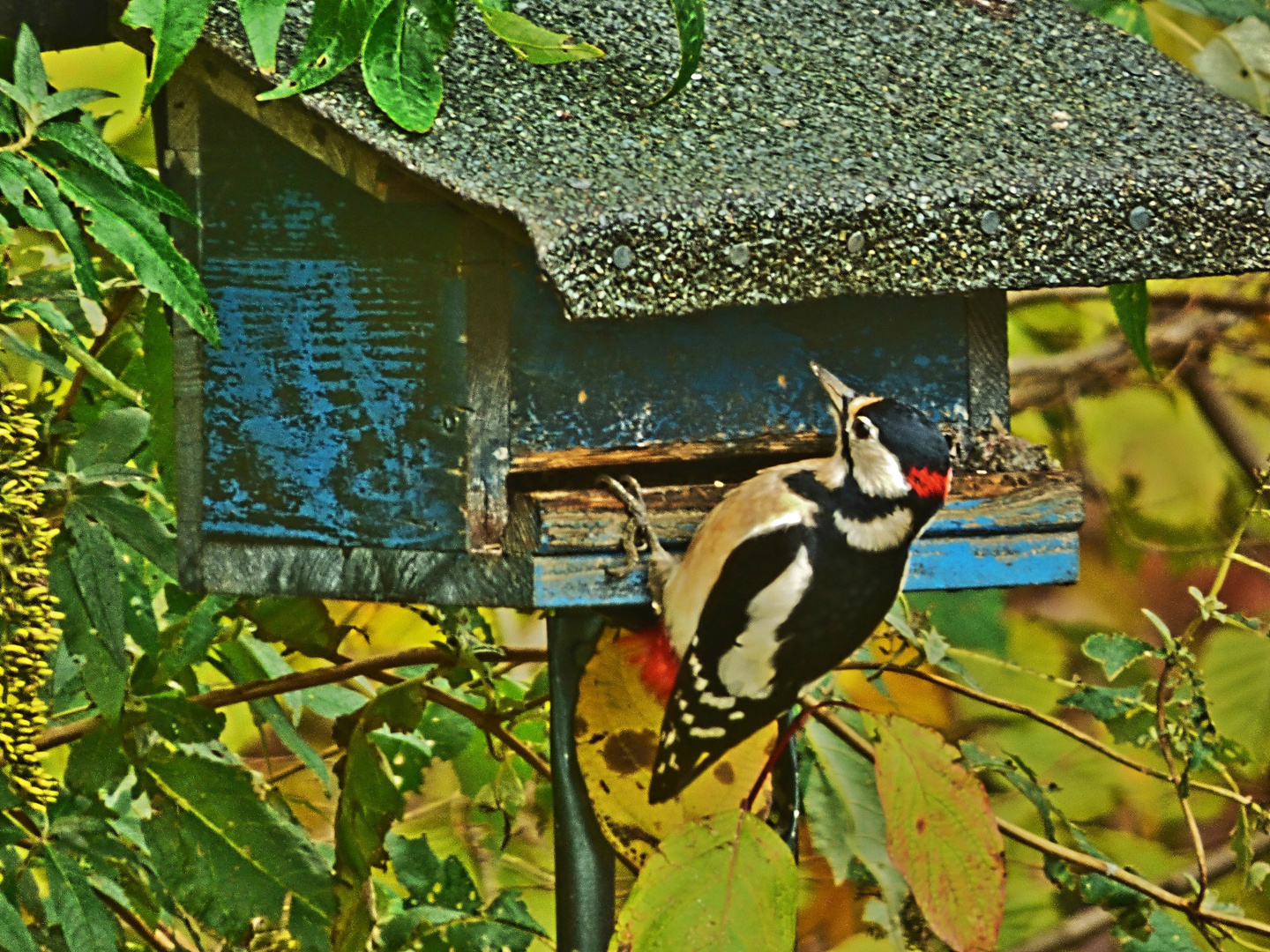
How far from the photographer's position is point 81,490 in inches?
59.1

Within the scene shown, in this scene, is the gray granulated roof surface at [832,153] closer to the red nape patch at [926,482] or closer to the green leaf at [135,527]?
the red nape patch at [926,482]

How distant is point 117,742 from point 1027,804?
199 centimetres

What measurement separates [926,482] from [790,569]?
0.16 metres

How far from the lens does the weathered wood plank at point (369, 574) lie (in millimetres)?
1415

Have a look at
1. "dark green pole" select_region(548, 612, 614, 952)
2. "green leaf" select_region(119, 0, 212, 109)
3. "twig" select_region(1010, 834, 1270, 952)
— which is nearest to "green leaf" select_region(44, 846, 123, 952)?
"dark green pole" select_region(548, 612, 614, 952)

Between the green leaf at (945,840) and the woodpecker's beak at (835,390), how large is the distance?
1.08ft

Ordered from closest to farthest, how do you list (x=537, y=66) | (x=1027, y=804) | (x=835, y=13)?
(x=537, y=66) → (x=835, y=13) → (x=1027, y=804)

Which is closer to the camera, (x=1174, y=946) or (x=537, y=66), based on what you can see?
(x=537, y=66)

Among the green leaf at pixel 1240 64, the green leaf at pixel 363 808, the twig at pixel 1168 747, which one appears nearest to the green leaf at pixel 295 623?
the green leaf at pixel 363 808

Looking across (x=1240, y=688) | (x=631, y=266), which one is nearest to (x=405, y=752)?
(x=631, y=266)

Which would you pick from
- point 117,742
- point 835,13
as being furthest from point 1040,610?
point 117,742

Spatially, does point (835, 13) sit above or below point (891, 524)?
above

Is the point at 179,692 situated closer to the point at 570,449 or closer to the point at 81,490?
the point at 81,490

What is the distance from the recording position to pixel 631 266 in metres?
1.25
